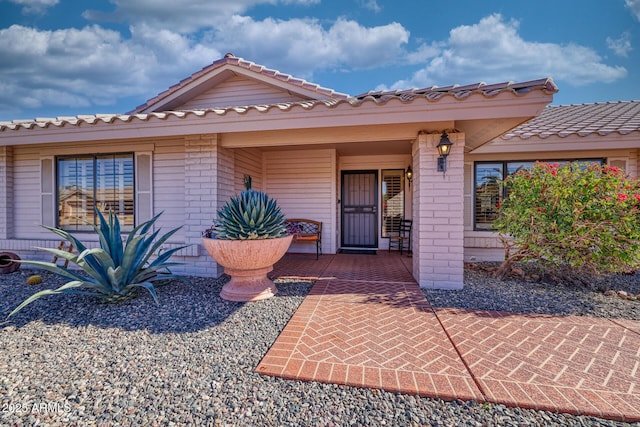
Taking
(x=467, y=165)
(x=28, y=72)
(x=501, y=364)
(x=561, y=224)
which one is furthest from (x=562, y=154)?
(x=28, y=72)

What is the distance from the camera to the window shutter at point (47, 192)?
5.59 meters

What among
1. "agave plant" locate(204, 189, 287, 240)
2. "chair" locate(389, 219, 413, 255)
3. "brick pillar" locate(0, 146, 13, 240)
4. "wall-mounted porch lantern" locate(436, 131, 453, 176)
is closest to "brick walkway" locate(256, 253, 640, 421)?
"agave plant" locate(204, 189, 287, 240)

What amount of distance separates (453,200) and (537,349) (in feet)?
6.84

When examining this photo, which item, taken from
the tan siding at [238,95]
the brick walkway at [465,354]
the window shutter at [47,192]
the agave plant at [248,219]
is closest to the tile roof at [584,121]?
the brick walkway at [465,354]

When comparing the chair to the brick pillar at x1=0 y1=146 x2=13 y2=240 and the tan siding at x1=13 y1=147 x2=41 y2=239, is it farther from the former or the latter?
the brick pillar at x1=0 y1=146 x2=13 y2=240

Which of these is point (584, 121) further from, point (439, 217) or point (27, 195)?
point (27, 195)

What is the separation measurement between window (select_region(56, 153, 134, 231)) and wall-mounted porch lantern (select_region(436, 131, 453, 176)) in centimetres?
554

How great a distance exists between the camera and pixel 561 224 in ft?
12.5

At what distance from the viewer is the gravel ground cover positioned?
1609mm

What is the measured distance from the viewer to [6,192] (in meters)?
5.70

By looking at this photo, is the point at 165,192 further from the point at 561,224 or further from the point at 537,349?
the point at 561,224

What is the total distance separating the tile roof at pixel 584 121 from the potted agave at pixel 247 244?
4.15 metres

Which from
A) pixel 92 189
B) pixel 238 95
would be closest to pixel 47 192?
pixel 92 189

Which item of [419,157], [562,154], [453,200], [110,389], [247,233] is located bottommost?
[110,389]
